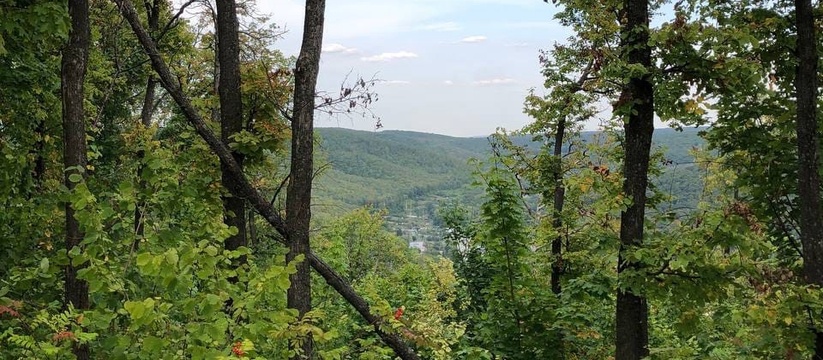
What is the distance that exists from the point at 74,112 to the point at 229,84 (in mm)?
1731

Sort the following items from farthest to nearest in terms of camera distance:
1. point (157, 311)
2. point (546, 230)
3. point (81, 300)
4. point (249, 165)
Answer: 1. point (546, 230)
2. point (249, 165)
3. point (81, 300)
4. point (157, 311)

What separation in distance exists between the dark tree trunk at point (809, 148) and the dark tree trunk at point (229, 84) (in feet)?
21.4

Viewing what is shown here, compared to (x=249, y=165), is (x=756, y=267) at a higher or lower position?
lower

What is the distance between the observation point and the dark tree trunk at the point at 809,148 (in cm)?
593

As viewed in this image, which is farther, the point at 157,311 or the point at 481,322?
the point at 481,322

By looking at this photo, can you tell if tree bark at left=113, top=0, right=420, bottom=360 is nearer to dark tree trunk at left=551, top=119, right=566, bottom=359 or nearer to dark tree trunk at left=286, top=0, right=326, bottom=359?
dark tree trunk at left=286, top=0, right=326, bottom=359

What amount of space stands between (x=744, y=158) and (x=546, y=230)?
16.8 ft

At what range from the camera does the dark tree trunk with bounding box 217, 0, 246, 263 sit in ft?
20.6

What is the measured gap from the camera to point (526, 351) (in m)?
7.29

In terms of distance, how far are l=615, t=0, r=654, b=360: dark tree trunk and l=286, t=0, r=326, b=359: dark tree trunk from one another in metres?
3.55

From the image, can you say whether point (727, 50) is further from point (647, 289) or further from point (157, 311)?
point (157, 311)

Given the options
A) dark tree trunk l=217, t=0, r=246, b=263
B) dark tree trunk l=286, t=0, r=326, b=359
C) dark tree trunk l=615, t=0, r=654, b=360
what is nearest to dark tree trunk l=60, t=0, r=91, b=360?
dark tree trunk l=217, t=0, r=246, b=263

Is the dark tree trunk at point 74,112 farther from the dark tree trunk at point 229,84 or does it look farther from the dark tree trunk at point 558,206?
the dark tree trunk at point 558,206

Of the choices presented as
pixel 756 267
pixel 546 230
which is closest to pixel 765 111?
pixel 756 267
